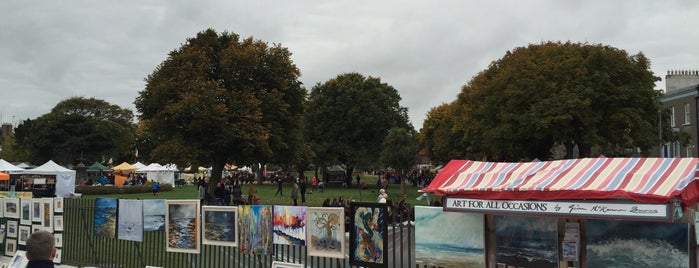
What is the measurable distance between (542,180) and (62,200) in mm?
10754

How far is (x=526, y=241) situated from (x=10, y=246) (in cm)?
1308

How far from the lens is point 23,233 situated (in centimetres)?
1413

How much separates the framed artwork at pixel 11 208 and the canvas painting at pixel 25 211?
0.21 meters

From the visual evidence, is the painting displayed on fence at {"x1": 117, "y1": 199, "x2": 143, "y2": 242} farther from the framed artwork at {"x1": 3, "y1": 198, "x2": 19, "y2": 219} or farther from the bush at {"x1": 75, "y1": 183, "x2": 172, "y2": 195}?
the bush at {"x1": 75, "y1": 183, "x2": 172, "y2": 195}

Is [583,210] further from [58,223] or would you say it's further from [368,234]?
[58,223]

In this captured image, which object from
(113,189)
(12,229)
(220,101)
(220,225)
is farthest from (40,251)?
(113,189)

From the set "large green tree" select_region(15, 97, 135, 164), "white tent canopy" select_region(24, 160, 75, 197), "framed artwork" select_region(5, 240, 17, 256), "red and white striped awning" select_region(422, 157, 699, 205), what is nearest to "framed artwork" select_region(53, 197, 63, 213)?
"framed artwork" select_region(5, 240, 17, 256)

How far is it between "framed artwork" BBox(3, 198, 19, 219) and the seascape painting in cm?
1090

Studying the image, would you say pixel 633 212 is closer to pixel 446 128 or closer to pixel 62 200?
pixel 62 200

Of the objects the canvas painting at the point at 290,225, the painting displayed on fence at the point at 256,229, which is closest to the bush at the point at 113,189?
the painting displayed on fence at the point at 256,229

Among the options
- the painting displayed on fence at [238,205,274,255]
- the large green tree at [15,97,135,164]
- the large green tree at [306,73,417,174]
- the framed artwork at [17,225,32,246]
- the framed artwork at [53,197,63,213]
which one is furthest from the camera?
the large green tree at [15,97,135,164]

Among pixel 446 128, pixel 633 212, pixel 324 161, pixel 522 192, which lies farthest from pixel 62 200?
pixel 324 161

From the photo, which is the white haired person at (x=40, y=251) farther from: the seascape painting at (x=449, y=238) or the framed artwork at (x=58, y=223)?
the framed artwork at (x=58, y=223)

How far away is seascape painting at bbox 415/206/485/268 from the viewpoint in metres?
8.05
